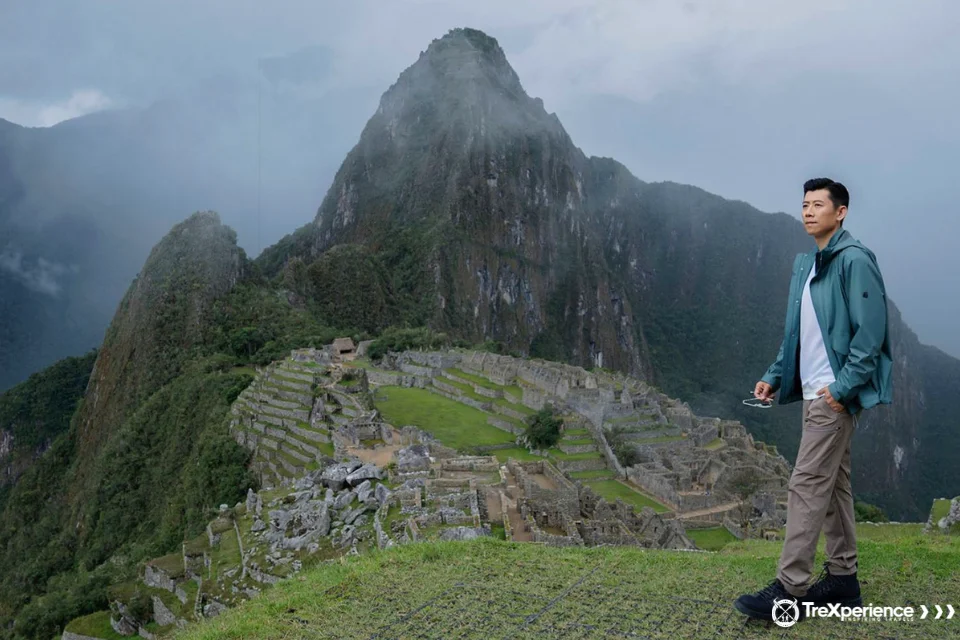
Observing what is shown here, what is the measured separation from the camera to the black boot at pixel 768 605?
3.97m

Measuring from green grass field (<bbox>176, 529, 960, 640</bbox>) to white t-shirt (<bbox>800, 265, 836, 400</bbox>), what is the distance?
4.26 feet

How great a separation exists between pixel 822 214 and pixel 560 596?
2.85 m

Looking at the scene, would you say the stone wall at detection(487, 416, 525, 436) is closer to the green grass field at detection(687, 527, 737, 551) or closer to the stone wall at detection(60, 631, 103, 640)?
the green grass field at detection(687, 527, 737, 551)

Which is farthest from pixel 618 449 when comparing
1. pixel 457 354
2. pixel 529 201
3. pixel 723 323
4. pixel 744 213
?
pixel 744 213

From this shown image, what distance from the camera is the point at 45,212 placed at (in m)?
64.5

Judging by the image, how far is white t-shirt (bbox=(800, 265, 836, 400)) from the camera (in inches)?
165

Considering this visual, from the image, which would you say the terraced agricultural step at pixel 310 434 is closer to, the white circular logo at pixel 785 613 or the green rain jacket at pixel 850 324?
the white circular logo at pixel 785 613

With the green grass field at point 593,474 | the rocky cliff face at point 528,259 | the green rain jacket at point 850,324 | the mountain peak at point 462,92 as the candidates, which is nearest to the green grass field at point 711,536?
the green grass field at point 593,474

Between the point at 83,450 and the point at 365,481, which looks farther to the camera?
the point at 83,450

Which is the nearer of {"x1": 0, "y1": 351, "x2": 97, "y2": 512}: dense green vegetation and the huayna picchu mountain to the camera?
the huayna picchu mountain

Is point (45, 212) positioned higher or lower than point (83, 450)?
higher

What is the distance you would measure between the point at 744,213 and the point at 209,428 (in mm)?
155550

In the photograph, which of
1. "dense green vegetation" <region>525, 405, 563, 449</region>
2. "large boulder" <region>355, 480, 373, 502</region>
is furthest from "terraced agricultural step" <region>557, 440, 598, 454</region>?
"large boulder" <region>355, 480, 373, 502</region>

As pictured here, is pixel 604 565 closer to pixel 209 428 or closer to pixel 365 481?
pixel 365 481
